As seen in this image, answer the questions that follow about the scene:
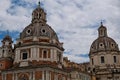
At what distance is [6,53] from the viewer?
2315 inches

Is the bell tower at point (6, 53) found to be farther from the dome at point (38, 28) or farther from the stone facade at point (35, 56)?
the dome at point (38, 28)

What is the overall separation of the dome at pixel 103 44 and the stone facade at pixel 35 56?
15.7 m

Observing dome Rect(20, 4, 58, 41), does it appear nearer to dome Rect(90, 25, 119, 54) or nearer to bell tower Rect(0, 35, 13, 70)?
bell tower Rect(0, 35, 13, 70)

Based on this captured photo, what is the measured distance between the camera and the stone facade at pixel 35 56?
2026 inches

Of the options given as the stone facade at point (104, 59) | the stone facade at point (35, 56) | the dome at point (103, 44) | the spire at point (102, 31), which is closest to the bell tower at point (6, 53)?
the stone facade at point (35, 56)

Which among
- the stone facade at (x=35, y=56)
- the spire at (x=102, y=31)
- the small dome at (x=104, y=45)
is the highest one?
the spire at (x=102, y=31)

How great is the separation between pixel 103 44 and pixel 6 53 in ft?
99.8

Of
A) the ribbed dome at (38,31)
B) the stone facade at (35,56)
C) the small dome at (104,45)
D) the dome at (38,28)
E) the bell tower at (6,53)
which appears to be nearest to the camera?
the stone facade at (35,56)

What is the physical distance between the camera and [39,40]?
55.4 m

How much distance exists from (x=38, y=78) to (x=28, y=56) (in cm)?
622

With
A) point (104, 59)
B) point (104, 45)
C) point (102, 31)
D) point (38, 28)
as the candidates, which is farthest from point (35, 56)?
point (102, 31)

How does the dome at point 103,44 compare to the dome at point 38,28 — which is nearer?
A: the dome at point 38,28

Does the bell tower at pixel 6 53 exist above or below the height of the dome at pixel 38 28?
below

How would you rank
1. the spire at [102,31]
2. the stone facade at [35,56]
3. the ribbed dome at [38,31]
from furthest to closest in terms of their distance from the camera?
1. the spire at [102,31]
2. the ribbed dome at [38,31]
3. the stone facade at [35,56]
